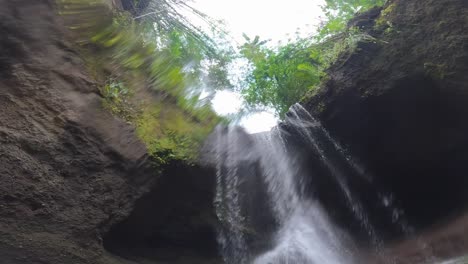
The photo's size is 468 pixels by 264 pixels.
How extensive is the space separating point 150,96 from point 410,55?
3382 mm

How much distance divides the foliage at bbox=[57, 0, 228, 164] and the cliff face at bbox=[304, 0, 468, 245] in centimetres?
203

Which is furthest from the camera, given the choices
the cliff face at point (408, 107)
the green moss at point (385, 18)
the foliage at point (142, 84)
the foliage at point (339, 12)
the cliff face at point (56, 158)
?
the foliage at point (339, 12)

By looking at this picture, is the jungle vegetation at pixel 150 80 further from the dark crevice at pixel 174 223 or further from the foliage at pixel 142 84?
the dark crevice at pixel 174 223

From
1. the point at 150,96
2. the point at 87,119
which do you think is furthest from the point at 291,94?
the point at 87,119

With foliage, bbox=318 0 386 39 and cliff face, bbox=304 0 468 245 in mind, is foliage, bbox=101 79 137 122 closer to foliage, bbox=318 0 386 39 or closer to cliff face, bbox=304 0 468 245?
cliff face, bbox=304 0 468 245

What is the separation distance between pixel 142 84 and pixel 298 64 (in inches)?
146

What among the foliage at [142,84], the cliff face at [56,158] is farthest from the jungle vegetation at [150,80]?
the cliff face at [56,158]

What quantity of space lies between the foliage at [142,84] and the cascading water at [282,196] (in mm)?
412

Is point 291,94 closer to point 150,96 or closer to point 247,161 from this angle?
point 247,161

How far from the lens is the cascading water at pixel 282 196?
14.4ft

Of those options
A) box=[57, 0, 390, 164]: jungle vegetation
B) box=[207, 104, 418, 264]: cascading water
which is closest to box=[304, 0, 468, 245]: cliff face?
box=[207, 104, 418, 264]: cascading water

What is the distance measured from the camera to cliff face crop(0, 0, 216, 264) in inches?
106

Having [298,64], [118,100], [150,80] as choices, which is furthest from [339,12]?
[118,100]

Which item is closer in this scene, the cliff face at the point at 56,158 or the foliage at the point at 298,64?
the cliff face at the point at 56,158
